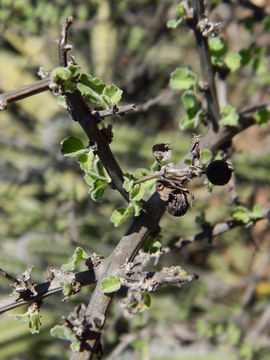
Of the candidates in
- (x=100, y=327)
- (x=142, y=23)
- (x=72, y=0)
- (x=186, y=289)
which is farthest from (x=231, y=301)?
(x=100, y=327)

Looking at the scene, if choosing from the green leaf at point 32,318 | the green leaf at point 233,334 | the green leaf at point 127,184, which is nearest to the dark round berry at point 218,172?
the green leaf at point 127,184

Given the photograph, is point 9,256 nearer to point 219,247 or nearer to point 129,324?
→ point 129,324

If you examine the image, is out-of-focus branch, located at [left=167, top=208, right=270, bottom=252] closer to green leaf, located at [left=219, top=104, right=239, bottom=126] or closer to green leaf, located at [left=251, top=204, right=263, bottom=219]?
green leaf, located at [left=251, top=204, right=263, bottom=219]

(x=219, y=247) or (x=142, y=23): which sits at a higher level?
(x=142, y=23)

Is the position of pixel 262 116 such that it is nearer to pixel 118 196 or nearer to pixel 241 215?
pixel 241 215

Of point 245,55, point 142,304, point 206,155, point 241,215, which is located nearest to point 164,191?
point 142,304

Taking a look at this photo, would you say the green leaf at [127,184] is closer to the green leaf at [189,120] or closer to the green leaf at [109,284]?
the green leaf at [109,284]
